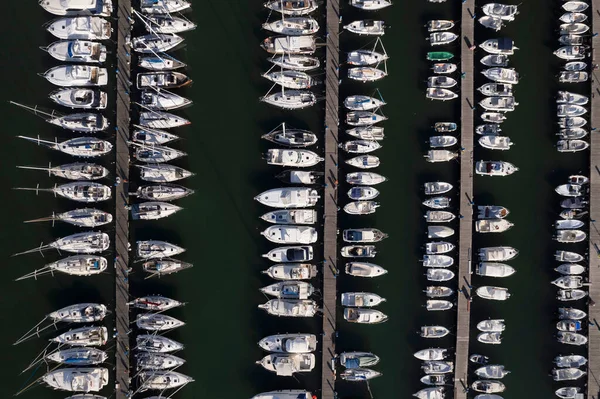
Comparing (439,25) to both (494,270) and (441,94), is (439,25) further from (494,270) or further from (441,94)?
(494,270)

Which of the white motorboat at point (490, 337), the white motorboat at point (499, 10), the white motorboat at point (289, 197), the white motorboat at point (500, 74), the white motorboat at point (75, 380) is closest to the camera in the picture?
the white motorboat at point (75, 380)

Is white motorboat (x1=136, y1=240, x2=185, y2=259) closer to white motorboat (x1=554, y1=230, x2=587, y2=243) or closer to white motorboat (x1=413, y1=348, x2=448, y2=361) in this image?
white motorboat (x1=413, y1=348, x2=448, y2=361)

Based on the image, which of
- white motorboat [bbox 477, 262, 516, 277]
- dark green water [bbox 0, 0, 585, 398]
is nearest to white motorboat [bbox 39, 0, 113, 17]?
dark green water [bbox 0, 0, 585, 398]

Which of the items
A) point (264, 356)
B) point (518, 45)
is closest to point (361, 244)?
point (264, 356)

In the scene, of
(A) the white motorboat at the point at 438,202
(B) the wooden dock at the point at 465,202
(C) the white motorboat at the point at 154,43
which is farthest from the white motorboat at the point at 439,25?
(C) the white motorboat at the point at 154,43

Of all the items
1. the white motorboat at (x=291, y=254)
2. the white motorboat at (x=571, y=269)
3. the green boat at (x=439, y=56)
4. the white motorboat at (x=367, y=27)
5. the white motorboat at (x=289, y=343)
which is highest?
the white motorboat at (x=367, y=27)

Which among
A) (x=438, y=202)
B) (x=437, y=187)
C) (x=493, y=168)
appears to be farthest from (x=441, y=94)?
(x=438, y=202)

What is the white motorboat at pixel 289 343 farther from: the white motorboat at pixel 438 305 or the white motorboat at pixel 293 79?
the white motorboat at pixel 293 79

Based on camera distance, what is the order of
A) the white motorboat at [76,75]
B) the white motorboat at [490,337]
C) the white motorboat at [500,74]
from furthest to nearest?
the white motorboat at [490,337], the white motorboat at [500,74], the white motorboat at [76,75]
